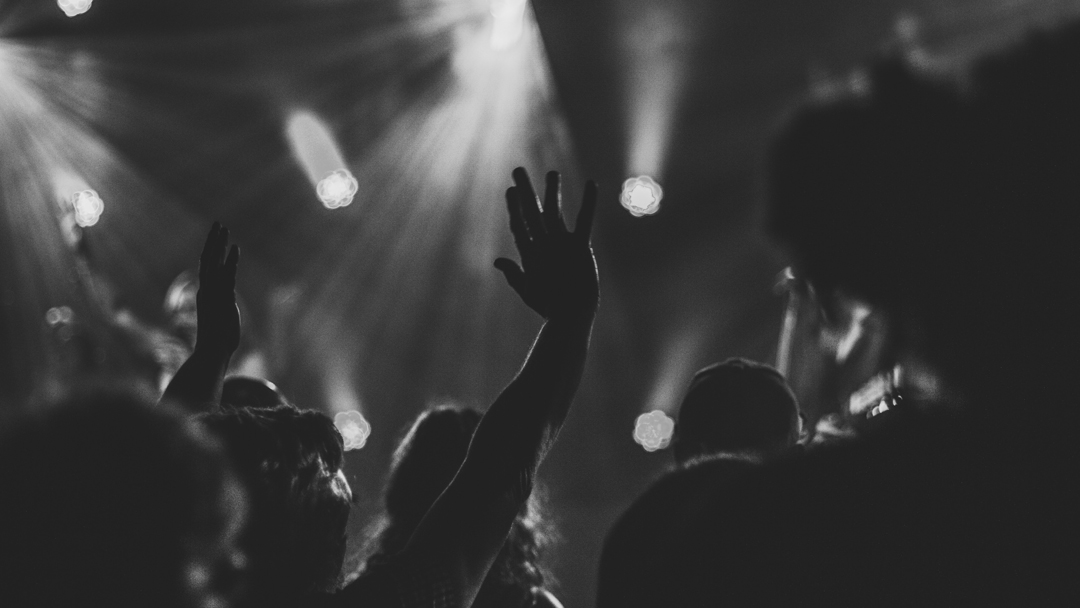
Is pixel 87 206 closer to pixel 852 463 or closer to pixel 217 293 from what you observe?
pixel 217 293

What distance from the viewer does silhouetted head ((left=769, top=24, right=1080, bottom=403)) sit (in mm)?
→ 591

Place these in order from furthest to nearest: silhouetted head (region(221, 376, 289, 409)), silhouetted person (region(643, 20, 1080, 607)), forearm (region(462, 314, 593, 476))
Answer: silhouetted head (region(221, 376, 289, 409))
forearm (region(462, 314, 593, 476))
silhouetted person (region(643, 20, 1080, 607))

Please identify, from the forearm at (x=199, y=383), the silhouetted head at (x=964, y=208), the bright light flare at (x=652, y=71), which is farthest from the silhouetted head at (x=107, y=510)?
the bright light flare at (x=652, y=71)

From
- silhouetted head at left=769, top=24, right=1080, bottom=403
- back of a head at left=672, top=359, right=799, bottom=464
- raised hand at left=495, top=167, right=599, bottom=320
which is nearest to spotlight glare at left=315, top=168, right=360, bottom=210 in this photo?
back of a head at left=672, top=359, right=799, bottom=464

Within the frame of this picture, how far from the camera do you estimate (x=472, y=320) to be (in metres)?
6.07

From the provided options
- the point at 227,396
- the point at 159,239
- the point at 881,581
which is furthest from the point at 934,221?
the point at 159,239

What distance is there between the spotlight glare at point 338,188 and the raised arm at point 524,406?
456cm

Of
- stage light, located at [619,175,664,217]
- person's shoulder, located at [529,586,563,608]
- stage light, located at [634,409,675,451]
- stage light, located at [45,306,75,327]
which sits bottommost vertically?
stage light, located at [634,409,675,451]

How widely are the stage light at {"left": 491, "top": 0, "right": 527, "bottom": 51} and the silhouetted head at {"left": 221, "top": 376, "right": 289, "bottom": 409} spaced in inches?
115

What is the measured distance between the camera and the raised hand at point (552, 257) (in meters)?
1.19

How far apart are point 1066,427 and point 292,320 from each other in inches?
248

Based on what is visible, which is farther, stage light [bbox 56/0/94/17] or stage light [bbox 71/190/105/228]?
stage light [bbox 71/190/105/228]

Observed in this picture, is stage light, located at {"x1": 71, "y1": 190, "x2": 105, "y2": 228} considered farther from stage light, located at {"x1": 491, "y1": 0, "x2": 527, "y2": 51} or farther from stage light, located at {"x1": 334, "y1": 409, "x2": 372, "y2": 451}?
stage light, located at {"x1": 491, "y1": 0, "x2": 527, "y2": 51}

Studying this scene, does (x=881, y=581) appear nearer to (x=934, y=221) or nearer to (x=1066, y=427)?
(x=1066, y=427)
